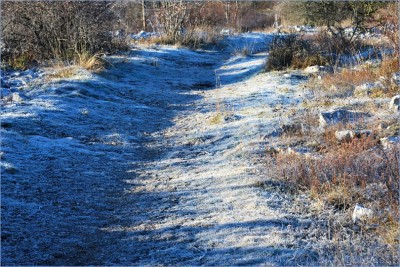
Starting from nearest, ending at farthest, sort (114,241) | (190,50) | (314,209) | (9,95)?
(114,241) → (314,209) → (9,95) → (190,50)

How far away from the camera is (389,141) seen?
16.6ft

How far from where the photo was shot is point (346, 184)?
4316 mm

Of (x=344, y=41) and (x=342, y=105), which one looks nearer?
(x=342, y=105)

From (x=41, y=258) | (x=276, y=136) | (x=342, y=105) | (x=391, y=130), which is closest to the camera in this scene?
(x=41, y=258)

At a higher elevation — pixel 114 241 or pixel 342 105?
pixel 342 105

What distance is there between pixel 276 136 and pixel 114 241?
2814mm

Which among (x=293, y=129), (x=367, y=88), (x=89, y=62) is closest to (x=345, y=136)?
(x=293, y=129)

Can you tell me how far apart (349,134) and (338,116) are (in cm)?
85

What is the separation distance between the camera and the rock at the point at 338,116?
597 centimetres

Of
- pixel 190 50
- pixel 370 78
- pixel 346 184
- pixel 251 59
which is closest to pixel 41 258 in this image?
pixel 346 184

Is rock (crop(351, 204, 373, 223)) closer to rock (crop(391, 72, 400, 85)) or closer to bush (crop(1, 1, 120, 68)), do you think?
rock (crop(391, 72, 400, 85))

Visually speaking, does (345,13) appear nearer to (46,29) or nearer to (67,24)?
(67,24)

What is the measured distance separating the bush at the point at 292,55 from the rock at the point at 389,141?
19.0ft

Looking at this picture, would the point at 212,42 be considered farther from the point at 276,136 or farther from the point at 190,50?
the point at 276,136
